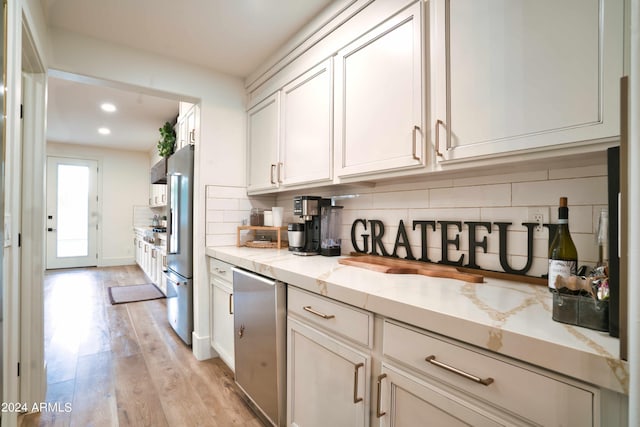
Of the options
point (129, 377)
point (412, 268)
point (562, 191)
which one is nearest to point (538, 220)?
point (562, 191)

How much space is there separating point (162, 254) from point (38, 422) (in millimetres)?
2594

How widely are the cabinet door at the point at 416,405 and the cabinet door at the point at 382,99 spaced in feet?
2.79

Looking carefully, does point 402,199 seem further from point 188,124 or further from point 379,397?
point 188,124

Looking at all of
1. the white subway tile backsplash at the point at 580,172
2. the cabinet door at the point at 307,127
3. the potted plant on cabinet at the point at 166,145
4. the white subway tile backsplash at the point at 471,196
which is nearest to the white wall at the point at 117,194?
the potted plant on cabinet at the point at 166,145

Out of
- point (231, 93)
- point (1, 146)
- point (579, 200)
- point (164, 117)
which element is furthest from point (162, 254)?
point (579, 200)

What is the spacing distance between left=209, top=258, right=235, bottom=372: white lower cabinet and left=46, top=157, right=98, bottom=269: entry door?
226 inches

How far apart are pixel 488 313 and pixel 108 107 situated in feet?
16.3

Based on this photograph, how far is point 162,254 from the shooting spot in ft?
13.7

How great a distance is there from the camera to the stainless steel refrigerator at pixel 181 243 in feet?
8.50

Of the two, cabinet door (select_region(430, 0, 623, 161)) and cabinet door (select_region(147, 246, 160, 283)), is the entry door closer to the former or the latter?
cabinet door (select_region(147, 246, 160, 283))

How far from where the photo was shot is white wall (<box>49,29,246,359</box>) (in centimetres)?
210

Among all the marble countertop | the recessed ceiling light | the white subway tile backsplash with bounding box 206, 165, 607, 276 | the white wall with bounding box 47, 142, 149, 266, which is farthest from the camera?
the white wall with bounding box 47, 142, 149, 266

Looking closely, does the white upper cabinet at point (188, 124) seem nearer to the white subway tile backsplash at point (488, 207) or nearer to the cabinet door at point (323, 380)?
the white subway tile backsplash at point (488, 207)

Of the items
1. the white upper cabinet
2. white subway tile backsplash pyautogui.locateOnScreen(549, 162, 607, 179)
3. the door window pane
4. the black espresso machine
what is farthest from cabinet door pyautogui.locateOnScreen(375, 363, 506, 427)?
the door window pane
